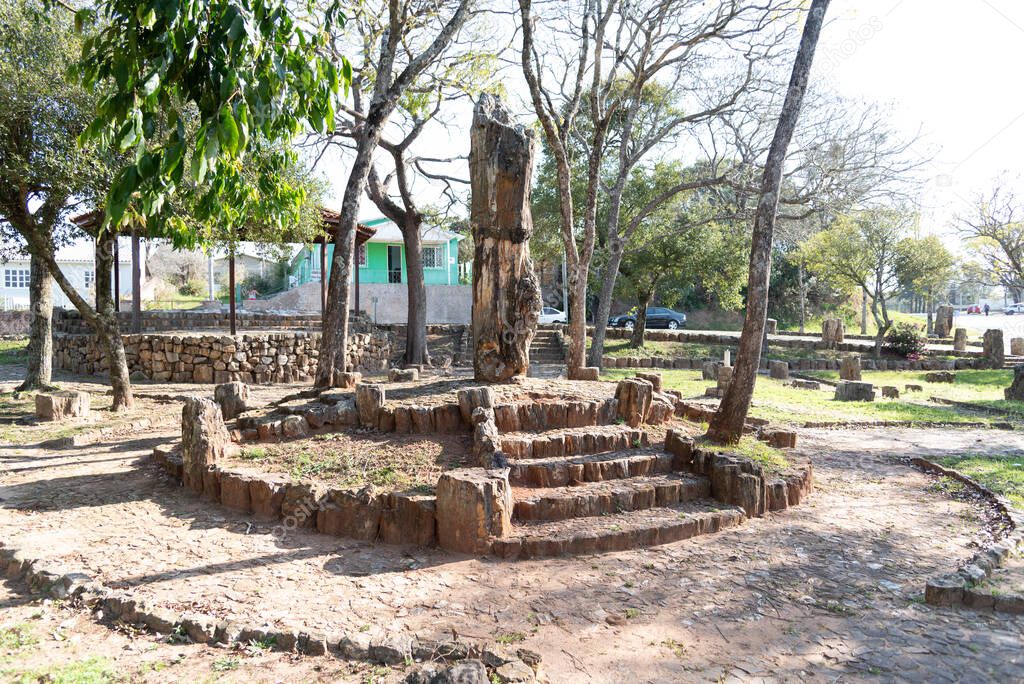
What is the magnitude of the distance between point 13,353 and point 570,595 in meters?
20.2

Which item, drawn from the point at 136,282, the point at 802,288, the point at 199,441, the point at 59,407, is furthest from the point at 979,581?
the point at 802,288

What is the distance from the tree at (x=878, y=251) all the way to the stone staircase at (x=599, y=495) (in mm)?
19152

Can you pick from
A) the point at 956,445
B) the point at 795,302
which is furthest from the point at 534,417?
the point at 795,302

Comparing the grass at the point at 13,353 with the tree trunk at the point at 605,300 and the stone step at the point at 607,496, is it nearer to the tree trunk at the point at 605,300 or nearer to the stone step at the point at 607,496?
the tree trunk at the point at 605,300

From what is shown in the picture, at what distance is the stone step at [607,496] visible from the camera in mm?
5152

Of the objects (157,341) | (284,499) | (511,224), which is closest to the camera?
(284,499)

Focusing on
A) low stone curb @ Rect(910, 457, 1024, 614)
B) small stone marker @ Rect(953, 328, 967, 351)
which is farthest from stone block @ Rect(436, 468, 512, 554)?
small stone marker @ Rect(953, 328, 967, 351)

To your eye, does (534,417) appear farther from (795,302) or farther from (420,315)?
(795,302)

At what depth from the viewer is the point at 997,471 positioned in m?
7.04

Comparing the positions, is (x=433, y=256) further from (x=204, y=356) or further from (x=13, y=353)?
(x=204, y=356)

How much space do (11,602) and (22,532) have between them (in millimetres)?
1181

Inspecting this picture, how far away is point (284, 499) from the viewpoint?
17.2ft

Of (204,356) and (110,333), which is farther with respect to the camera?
(204,356)

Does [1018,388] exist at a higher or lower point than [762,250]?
lower
